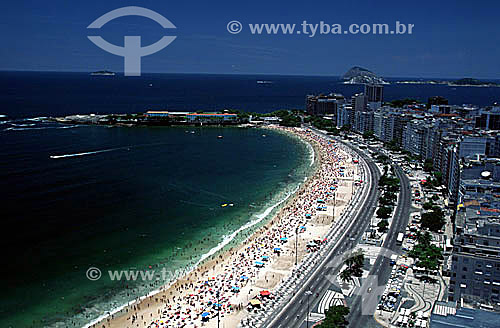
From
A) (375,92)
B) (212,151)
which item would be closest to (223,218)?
(212,151)

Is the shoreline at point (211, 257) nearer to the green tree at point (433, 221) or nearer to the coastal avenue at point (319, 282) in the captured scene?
the coastal avenue at point (319, 282)

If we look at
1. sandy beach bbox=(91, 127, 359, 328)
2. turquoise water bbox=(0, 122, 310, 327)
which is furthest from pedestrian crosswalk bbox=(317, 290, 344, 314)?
turquoise water bbox=(0, 122, 310, 327)

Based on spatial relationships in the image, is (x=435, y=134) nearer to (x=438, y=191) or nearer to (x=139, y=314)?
(x=438, y=191)

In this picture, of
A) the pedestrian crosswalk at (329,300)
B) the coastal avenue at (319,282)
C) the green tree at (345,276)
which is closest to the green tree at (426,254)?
the coastal avenue at (319,282)

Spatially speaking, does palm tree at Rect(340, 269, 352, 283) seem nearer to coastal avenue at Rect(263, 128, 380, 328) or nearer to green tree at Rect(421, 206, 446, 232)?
coastal avenue at Rect(263, 128, 380, 328)

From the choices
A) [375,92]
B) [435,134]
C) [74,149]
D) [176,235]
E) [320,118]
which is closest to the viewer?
[176,235]

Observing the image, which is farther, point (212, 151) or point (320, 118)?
point (320, 118)

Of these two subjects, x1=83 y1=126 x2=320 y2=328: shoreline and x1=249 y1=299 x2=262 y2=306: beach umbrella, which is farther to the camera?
x1=83 y1=126 x2=320 y2=328: shoreline

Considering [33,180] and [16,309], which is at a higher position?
[33,180]
